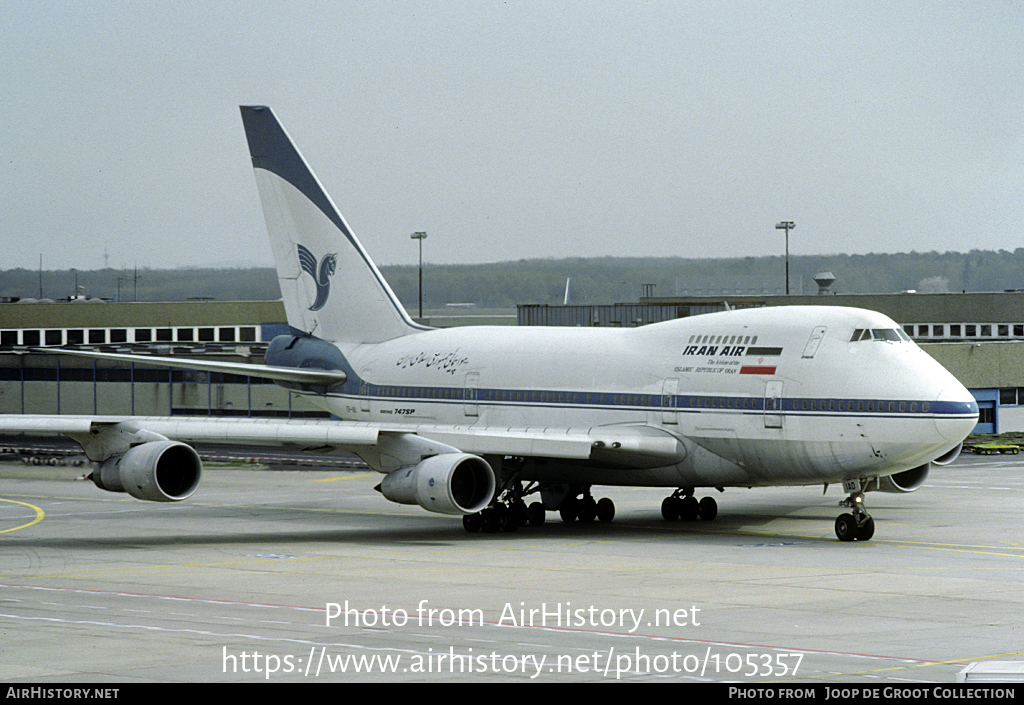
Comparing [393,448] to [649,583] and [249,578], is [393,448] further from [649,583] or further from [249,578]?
[649,583]

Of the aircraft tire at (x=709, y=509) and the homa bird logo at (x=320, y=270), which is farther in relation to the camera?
the homa bird logo at (x=320, y=270)

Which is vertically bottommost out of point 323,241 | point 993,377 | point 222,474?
point 222,474

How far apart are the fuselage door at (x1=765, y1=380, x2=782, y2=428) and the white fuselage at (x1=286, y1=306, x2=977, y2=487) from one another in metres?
0.02

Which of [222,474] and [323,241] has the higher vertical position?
[323,241]

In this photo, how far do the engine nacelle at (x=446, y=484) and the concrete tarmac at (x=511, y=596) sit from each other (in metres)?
0.95

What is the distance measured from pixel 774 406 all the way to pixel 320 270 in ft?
56.3

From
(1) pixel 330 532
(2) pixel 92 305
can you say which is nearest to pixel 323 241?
(1) pixel 330 532

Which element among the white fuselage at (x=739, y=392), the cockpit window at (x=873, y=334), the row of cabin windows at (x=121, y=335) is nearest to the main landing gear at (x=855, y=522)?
the white fuselage at (x=739, y=392)

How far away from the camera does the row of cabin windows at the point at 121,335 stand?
279 feet

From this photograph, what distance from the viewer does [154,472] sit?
101ft

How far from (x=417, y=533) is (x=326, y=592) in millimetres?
10738

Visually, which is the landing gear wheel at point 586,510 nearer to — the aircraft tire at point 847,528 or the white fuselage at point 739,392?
the white fuselage at point 739,392

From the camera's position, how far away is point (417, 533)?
33.0m

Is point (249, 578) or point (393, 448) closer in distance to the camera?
point (249, 578)
